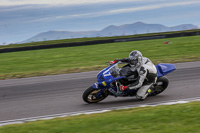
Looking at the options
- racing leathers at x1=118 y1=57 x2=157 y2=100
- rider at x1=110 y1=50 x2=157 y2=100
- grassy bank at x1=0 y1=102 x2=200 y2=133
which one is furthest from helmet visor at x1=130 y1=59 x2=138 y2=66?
grassy bank at x1=0 y1=102 x2=200 y2=133

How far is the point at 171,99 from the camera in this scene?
851 cm

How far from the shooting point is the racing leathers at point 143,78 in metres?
8.16

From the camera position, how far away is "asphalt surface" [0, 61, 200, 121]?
26.9 feet

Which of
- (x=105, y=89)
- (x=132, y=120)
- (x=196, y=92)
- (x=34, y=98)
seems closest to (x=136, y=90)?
(x=105, y=89)

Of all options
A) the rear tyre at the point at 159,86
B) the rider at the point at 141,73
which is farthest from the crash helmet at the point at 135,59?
the rear tyre at the point at 159,86

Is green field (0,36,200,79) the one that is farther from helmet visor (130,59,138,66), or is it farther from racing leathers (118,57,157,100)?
helmet visor (130,59,138,66)

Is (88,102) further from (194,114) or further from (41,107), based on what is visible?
(194,114)

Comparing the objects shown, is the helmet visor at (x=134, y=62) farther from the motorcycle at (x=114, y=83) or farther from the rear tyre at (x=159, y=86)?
the rear tyre at (x=159, y=86)

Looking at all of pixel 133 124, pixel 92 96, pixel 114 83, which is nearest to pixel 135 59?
pixel 114 83

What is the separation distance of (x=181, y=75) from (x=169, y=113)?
601cm

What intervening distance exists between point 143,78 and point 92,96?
5.20 feet

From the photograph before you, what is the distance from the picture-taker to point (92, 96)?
8461 millimetres

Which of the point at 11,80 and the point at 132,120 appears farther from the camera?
the point at 11,80

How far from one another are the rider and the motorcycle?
6.6 inches
